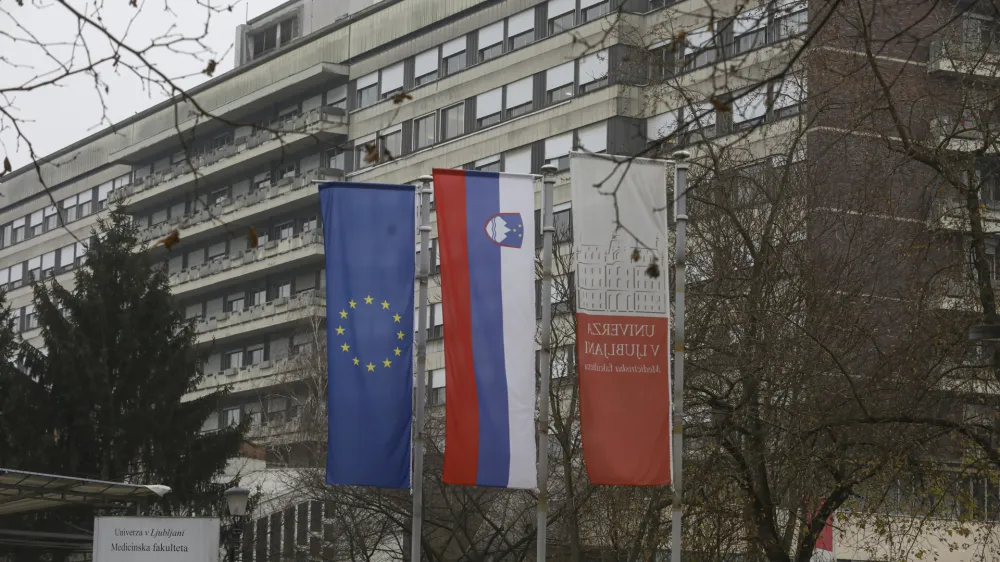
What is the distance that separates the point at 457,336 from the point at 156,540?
27.2 ft

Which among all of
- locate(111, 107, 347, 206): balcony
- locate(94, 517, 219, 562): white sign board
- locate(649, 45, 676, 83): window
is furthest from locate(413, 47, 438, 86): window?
locate(94, 517, 219, 562): white sign board

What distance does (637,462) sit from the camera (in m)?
19.4

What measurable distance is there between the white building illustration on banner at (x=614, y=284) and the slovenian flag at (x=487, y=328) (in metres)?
1.28

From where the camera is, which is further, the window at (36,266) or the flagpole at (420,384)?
the window at (36,266)

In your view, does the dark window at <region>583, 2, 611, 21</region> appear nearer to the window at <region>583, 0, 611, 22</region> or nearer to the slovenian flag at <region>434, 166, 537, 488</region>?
the window at <region>583, 0, 611, 22</region>

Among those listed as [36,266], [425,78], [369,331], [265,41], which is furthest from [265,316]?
[369,331]

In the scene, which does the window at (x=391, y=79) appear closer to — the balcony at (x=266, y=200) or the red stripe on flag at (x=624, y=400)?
the balcony at (x=266, y=200)

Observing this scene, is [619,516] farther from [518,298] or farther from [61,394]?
[61,394]

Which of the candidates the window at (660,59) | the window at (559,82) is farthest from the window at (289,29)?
the window at (660,59)

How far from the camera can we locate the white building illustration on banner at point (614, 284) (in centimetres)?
1941

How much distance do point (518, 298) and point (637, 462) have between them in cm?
278

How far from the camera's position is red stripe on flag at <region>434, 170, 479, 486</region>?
20266mm

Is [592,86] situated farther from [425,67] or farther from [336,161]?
[336,161]

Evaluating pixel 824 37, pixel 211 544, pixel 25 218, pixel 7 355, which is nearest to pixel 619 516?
pixel 211 544
